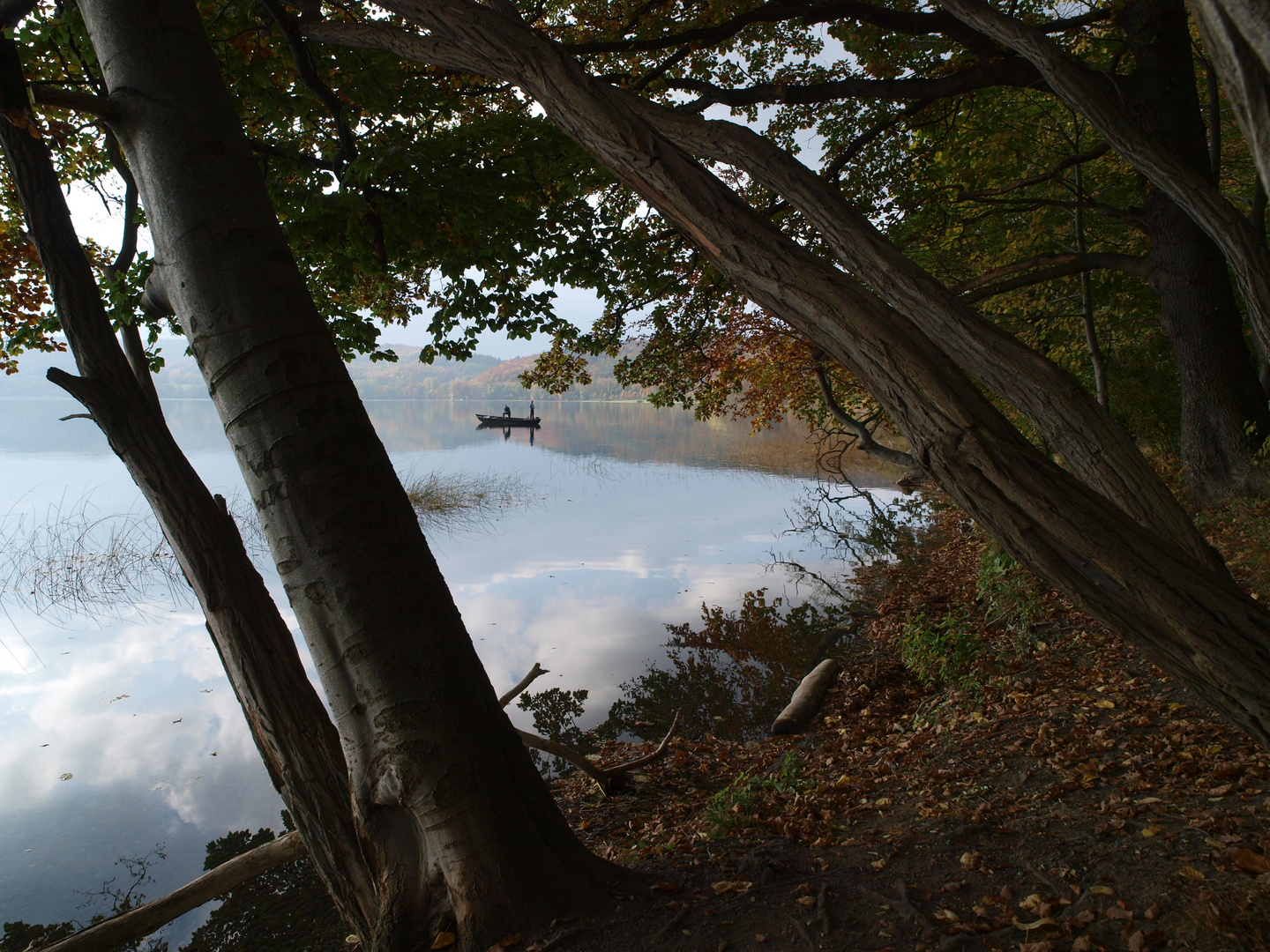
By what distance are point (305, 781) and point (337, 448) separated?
1542mm

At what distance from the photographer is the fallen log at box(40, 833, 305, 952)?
3.17m

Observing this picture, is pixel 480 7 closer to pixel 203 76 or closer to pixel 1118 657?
pixel 203 76

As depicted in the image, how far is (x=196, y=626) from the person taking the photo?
9430mm

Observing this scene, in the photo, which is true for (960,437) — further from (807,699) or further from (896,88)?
(896,88)

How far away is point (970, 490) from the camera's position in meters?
1.72

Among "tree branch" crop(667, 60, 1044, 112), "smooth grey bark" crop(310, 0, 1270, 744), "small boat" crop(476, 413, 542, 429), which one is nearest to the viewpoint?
"smooth grey bark" crop(310, 0, 1270, 744)

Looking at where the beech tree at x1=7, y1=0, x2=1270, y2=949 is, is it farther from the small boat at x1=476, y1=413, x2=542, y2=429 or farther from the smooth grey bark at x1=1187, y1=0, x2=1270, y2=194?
the small boat at x1=476, y1=413, x2=542, y2=429

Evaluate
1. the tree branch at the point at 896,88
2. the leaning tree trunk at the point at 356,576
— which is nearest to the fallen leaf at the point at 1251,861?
the leaning tree trunk at the point at 356,576

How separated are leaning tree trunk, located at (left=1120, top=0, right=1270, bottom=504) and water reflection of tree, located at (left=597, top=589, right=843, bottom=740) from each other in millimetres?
4373

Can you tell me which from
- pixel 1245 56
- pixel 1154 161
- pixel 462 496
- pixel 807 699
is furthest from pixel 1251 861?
pixel 462 496

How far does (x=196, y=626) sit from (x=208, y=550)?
7552 millimetres

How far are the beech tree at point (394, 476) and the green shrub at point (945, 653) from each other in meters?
3.52

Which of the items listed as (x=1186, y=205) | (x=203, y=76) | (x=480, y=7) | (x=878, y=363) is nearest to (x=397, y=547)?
(x=878, y=363)

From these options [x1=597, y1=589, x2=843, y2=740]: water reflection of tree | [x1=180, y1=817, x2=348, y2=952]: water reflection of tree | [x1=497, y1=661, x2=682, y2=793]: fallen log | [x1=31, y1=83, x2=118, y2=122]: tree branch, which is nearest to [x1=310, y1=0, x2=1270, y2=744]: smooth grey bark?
[x1=31, y1=83, x2=118, y2=122]: tree branch
